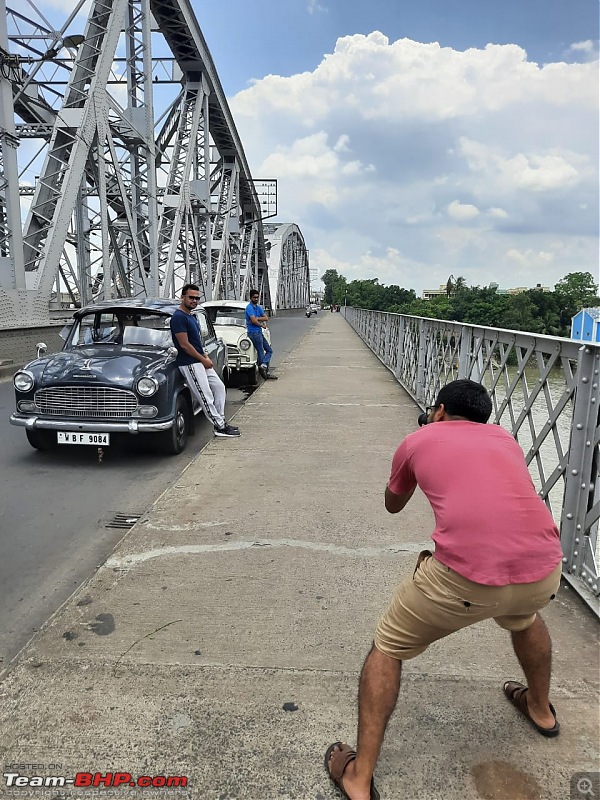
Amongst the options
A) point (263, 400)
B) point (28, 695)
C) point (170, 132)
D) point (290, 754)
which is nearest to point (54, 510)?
point (28, 695)

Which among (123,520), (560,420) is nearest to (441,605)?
(560,420)

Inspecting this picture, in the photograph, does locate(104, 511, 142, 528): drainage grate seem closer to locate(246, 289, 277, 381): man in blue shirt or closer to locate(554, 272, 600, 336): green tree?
locate(246, 289, 277, 381): man in blue shirt

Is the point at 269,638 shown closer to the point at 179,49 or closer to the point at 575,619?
the point at 575,619

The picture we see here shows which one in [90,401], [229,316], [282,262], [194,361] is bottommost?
[90,401]

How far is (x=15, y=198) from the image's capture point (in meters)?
12.6

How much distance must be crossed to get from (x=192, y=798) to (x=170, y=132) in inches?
1052

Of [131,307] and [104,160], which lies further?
[104,160]

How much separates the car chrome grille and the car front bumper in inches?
Answer: 3.6

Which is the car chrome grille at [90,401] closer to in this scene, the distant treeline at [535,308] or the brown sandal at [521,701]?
the brown sandal at [521,701]

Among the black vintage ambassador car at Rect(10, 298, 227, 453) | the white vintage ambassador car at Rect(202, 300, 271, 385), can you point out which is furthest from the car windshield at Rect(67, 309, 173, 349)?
the white vintage ambassador car at Rect(202, 300, 271, 385)

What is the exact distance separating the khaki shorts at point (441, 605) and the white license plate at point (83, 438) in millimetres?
4586

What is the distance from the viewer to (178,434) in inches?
256

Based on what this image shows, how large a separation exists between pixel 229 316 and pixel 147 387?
24.7 ft

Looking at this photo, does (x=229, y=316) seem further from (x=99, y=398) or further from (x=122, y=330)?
(x=99, y=398)
